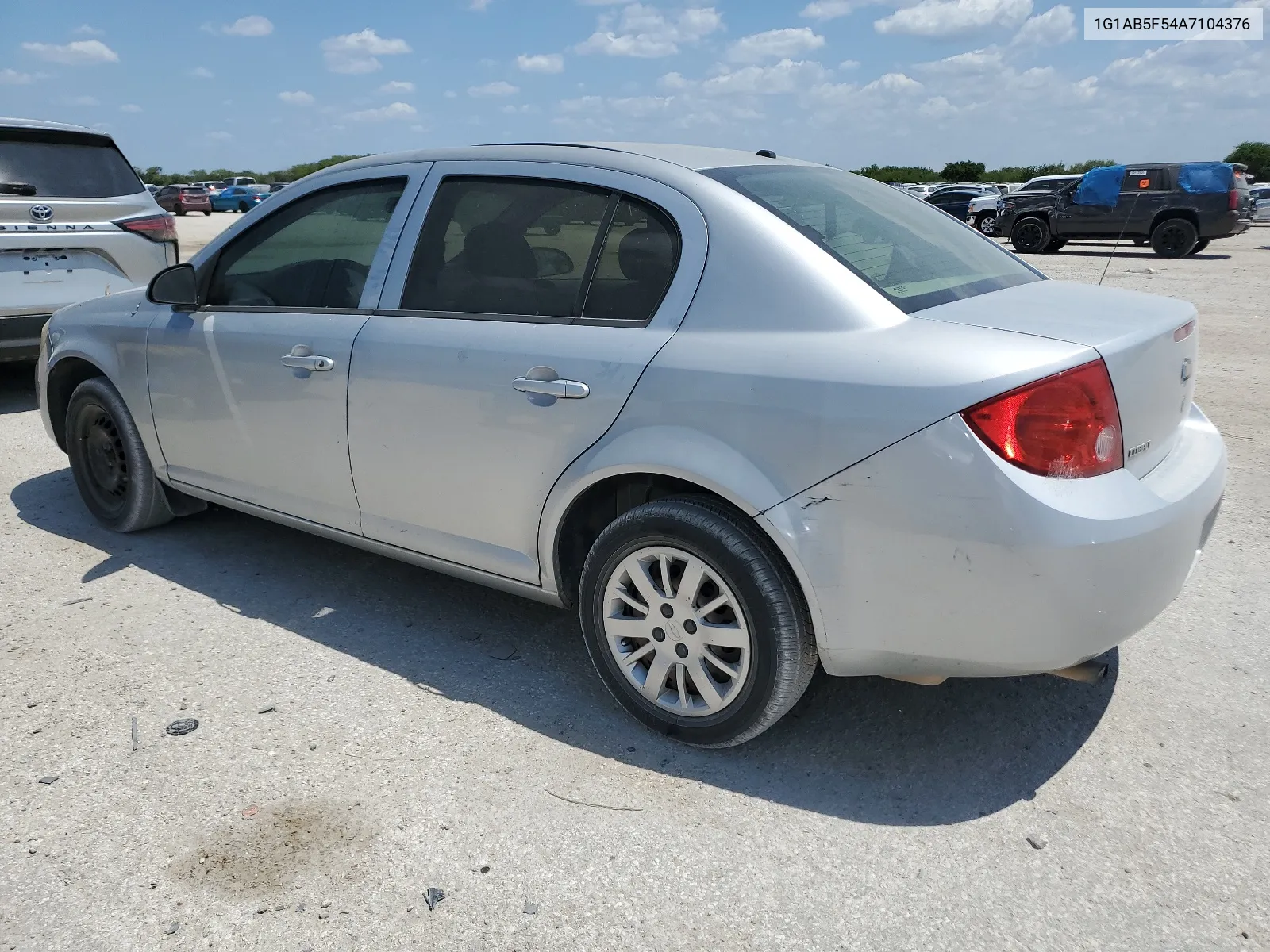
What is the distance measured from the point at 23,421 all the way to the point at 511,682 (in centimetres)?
537

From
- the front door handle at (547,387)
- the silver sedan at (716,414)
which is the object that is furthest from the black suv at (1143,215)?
the front door handle at (547,387)

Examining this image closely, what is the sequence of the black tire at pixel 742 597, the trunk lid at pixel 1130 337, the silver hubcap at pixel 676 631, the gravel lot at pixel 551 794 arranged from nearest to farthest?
the gravel lot at pixel 551 794, the trunk lid at pixel 1130 337, the black tire at pixel 742 597, the silver hubcap at pixel 676 631

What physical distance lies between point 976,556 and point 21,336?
6570 millimetres

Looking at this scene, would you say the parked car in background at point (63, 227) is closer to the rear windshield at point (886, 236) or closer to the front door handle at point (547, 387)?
the front door handle at point (547, 387)

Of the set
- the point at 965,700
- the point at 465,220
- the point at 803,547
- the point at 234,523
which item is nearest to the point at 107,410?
the point at 234,523

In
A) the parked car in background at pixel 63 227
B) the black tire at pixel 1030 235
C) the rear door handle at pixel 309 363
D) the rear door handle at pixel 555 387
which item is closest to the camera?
the rear door handle at pixel 555 387

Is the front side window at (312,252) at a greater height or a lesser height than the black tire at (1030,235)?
greater

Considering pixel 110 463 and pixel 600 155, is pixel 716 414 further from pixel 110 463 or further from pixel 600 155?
pixel 110 463

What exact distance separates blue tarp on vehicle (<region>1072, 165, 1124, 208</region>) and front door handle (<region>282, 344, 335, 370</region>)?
21.9 meters

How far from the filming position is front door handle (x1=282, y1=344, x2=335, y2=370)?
3.55 m

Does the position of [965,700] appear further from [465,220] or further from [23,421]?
[23,421]

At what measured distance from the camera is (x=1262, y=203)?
113 ft

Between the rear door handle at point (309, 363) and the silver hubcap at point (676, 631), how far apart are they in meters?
1.34

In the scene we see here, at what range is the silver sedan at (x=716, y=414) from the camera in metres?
2.42
